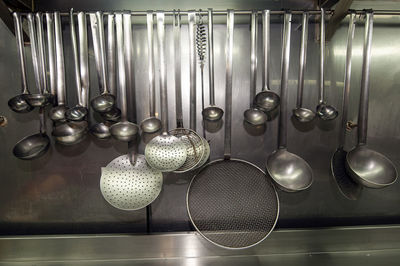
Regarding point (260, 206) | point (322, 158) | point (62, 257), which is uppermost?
point (322, 158)

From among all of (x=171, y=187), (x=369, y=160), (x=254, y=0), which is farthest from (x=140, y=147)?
(x=369, y=160)

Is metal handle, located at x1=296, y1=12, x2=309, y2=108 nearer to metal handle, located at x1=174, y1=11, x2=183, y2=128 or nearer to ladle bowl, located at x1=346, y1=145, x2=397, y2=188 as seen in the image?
ladle bowl, located at x1=346, y1=145, x2=397, y2=188

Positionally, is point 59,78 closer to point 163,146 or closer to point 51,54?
point 51,54

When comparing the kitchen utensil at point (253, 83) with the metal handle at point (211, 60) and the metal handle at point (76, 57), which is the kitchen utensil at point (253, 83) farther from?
the metal handle at point (76, 57)

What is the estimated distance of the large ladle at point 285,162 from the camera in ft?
2.33

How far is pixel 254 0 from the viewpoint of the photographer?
749mm

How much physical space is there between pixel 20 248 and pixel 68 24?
2.45 ft

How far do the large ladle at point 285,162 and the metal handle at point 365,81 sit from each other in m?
0.20

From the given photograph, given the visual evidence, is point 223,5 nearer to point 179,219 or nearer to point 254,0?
point 254,0

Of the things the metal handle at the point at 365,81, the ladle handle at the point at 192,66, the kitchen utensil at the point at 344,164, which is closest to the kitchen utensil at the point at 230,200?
the ladle handle at the point at 192,66

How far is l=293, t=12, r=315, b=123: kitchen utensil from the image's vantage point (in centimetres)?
70

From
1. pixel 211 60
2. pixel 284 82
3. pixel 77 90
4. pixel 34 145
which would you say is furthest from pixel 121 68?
pixel 284 82

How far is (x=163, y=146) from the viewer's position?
72 centimetres

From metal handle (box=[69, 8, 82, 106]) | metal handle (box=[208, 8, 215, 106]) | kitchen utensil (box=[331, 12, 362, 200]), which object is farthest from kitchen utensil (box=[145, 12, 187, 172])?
kitchen utensil (box=[331, 12, 362, 200])
